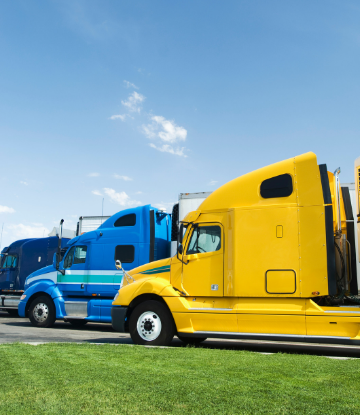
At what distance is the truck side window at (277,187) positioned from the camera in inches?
315

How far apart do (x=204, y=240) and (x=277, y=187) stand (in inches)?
72.4

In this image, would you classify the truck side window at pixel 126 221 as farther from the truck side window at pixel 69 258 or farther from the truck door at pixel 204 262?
the truck door at pixel 204 262

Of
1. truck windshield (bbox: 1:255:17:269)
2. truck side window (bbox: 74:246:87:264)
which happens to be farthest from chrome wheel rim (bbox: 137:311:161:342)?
truck windshield (bbox: 1:255:17:269)

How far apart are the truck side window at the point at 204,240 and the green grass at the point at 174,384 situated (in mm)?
2383

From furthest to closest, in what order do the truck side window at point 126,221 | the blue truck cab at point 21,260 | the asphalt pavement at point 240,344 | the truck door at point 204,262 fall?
the blue truck cab at point 21,260, the truck side window at point 126,221, the asphalt pavement at point 240,344, the truck door at point 204,262

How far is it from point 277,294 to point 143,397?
14.0 ft

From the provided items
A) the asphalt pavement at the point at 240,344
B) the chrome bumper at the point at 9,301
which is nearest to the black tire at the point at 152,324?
the asphalt pavement at the point at 240,344

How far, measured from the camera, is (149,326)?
8.66 meters

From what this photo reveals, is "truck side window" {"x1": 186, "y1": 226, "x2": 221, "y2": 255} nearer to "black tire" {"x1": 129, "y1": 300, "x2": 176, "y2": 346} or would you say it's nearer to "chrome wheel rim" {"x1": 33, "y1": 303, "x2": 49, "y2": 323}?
"black tire" {"x1": 129, "y1": 300, "x2": 176, "y2": 346}

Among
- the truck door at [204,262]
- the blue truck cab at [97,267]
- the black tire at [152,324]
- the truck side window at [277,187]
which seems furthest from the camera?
the blue truck cab at [97,267]

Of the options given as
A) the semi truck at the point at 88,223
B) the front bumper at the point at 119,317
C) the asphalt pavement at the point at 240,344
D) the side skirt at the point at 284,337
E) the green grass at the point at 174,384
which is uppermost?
the semi truck at the point at 88,223

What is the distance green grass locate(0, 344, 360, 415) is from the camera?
12.4 ft

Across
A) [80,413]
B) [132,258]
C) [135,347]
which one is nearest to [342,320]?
[135,347]

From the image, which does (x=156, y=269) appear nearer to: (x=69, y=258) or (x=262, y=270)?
(x=262, y=270)
